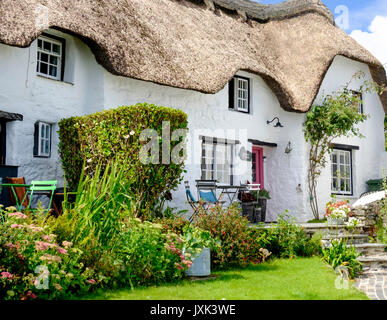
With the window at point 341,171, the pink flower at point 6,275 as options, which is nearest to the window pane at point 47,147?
the pink flower at point 6,275

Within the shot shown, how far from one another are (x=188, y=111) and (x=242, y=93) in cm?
226

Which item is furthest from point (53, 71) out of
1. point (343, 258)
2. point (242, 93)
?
point (343, 258)

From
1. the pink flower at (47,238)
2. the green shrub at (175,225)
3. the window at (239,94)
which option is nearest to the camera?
the pink flower at (47,238)

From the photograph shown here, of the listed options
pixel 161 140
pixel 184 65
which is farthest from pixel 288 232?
pixel 184 65

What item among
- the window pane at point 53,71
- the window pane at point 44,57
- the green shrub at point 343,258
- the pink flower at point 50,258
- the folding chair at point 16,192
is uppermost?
the window pane at point 44,57

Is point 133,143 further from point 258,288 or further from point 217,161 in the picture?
point 217,161

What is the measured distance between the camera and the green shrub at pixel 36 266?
13.8ft

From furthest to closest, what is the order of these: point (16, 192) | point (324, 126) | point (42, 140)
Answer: point (324, 126) < point (42, 140) < point (16, 192)

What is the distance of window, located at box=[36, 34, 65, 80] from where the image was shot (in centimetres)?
869

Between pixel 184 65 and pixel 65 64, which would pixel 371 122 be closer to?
pixel 184 65

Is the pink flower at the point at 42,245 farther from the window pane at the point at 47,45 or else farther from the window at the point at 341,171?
the window at the point at 341,171

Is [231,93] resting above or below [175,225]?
above

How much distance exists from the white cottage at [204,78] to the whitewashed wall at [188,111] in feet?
0.08

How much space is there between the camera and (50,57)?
351 inches
